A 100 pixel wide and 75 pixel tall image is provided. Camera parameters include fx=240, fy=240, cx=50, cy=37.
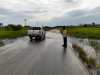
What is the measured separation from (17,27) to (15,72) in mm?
86784

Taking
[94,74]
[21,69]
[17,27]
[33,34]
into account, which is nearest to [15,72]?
[21,69]

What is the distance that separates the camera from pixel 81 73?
10992mm

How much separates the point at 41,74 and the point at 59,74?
2.67ft

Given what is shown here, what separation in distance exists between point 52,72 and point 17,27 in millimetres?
86774

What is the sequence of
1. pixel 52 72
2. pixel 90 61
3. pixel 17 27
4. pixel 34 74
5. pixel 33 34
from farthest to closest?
pixel 17 27
pixel 33 34
pixel 90 61
pixel 52 72
pixel 34 74

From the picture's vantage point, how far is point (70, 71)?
37.6 ft

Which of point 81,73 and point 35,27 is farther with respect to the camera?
point 35,27

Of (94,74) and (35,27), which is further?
(35,27)

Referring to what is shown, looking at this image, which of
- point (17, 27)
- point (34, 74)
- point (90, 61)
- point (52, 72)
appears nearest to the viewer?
point (34, 74)

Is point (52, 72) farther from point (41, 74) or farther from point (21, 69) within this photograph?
point (21, 69)

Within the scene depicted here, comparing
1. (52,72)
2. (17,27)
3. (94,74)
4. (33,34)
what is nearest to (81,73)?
(94,74)

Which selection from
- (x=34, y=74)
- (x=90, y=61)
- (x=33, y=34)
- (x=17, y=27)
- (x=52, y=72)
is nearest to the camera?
(x=34, y=74)

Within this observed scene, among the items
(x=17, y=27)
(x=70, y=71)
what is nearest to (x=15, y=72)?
(x=70, y=71)

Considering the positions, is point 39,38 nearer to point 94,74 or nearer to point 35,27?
point 35,27
